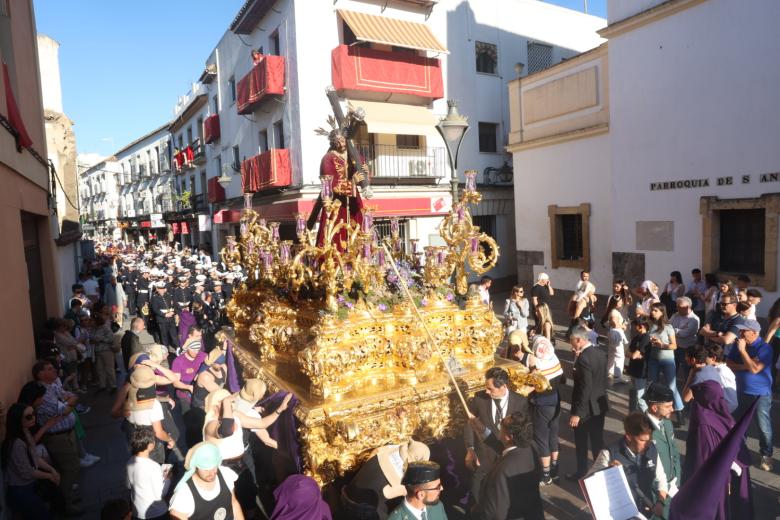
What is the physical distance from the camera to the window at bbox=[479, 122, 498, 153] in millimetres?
19484

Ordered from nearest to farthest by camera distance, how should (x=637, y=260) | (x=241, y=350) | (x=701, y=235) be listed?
(x=241, y=350), (x=701, y=235), (x=637, y=260)

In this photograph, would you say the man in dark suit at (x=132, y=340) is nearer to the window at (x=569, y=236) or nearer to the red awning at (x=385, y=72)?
the window at (x=569, y=236)

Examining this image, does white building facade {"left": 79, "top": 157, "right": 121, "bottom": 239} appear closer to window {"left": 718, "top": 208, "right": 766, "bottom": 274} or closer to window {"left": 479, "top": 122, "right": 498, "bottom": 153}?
window {"left": 479, "top": 122, "right": 498, "bottom": 153}

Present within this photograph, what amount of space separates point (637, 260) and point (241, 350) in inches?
349

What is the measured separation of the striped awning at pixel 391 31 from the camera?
15.8m

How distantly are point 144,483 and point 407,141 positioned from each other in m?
16.0

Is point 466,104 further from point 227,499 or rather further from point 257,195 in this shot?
point 227,499

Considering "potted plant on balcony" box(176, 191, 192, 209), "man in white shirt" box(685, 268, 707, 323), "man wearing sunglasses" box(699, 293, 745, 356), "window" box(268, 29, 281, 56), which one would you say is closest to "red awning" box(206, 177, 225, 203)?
"potted plant on balcony" box(176, 191, 192, 209)

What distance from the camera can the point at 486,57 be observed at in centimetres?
1933

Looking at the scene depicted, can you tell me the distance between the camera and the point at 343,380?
4.74m

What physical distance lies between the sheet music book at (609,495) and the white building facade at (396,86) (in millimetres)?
12683

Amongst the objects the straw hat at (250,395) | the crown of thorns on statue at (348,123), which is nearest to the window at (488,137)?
the crown of thorns on statue at (348,123)

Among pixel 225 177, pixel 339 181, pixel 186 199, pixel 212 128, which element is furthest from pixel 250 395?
pixel 186 199

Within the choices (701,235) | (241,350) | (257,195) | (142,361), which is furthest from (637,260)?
(257,195)
